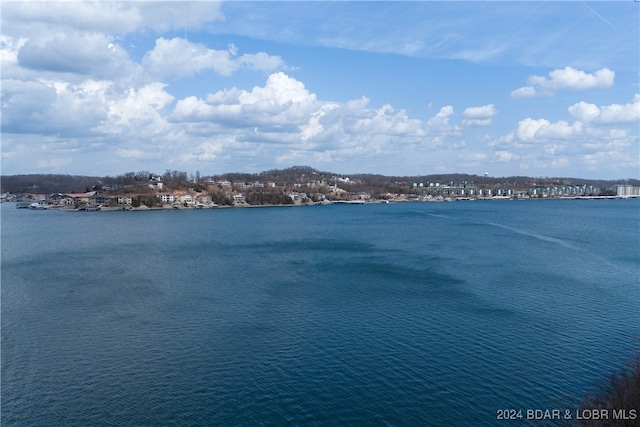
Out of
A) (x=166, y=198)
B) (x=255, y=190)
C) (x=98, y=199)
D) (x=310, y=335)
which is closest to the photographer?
(x=310, y=335)

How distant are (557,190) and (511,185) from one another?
7.51m

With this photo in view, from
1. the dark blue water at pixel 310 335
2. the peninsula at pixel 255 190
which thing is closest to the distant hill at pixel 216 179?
the peninsula at pixel 255 190

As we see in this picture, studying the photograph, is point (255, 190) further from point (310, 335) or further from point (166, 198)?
point (310, 335)

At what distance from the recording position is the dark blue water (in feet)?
20.4

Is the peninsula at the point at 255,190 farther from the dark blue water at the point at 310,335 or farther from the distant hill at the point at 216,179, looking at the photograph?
the dark blue water at the point at 310,335

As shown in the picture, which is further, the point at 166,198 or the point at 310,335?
the point at 166,198

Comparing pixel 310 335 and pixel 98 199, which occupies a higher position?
pixel 98 199

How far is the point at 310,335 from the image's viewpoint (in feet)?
28.2

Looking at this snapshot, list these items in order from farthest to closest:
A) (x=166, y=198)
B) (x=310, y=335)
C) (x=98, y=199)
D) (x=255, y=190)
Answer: (x=255, y=190), (x=98, y=199), (x=166, y=198), (x=310, y=335)

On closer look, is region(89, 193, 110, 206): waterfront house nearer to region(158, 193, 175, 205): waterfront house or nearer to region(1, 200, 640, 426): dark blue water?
region(158, 193, 175, 205): waterfront house

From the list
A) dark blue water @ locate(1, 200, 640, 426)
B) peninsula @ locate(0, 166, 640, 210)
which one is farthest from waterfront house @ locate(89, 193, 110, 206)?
dark blue water @ locate(1, 200, 640, 426)

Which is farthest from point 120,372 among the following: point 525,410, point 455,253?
point 455,253

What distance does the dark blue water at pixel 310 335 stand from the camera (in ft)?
20.4

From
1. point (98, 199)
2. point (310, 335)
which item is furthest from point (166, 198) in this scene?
point (310, 335)
